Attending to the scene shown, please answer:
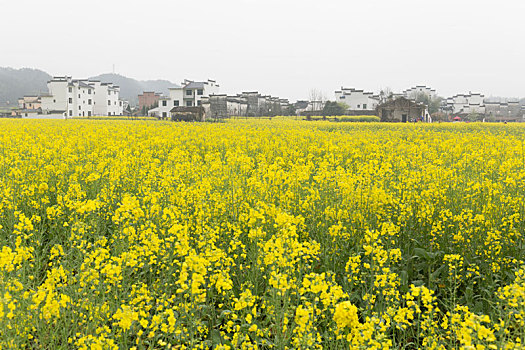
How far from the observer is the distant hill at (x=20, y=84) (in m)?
146

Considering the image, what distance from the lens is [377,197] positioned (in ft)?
19.2

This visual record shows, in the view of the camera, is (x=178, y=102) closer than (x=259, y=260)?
No

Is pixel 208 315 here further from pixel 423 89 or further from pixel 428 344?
pixel 423 89

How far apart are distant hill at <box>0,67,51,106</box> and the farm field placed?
149 metres

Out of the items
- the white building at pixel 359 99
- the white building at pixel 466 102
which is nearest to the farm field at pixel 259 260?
the white building at pixel 359 99

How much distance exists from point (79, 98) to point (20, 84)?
88.4m

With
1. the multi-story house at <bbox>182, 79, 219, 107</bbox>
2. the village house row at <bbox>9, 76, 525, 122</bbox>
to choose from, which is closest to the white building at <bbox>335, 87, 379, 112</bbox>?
the village house row at <bbox>9, 76, 525, 122</bbox>

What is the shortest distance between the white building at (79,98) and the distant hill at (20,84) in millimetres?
51367

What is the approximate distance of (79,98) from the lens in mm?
88125

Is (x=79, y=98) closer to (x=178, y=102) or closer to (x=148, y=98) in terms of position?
(x=178, y=102)

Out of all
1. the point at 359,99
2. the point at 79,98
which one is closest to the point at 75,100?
the point at 79,98

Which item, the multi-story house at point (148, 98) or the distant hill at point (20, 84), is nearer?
the multi-story house at point (148, 98)

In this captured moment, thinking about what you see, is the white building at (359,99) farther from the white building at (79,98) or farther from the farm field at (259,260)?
the farm field at (259,260)

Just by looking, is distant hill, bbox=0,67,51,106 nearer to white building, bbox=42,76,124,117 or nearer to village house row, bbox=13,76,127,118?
village house row, bbox=13,76,127,118
